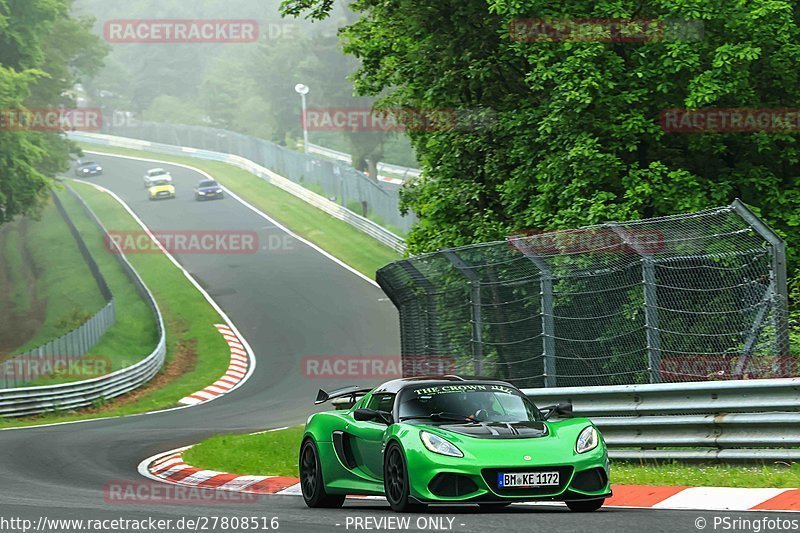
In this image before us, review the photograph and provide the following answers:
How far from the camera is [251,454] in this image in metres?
17.5

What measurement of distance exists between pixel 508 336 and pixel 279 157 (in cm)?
6821

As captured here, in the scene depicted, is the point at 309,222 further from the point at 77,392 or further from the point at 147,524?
the point at 147,524

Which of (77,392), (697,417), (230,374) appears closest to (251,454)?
(697,417)

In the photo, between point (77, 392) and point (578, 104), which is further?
point (77, 392)

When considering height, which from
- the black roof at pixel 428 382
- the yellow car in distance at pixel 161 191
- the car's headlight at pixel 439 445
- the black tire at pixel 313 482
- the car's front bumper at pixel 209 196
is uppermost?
the black roof at pixel 428 382

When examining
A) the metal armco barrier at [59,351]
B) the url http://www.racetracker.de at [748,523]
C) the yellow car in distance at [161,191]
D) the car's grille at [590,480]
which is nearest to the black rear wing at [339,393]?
the car's grille at [590,480]

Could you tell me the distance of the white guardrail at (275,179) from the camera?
59.6 meters

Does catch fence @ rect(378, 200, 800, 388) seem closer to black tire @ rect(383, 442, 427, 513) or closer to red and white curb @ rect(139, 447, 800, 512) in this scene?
red and white curb @ rect(139, 447, 800, 512)

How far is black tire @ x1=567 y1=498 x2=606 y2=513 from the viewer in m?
8.99

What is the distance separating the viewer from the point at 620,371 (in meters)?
12.5

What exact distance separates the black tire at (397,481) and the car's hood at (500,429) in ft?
1.35

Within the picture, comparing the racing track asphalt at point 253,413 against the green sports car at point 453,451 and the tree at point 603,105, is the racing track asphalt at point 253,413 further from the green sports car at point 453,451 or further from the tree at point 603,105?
the tree at point 603,105

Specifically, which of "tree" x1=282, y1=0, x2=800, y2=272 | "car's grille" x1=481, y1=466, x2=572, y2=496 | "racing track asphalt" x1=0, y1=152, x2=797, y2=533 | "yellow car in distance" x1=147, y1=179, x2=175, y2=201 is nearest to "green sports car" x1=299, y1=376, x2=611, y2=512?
"car's grille" x1=481, y1=466, x2=572, y2=496

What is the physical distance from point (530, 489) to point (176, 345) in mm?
35664
